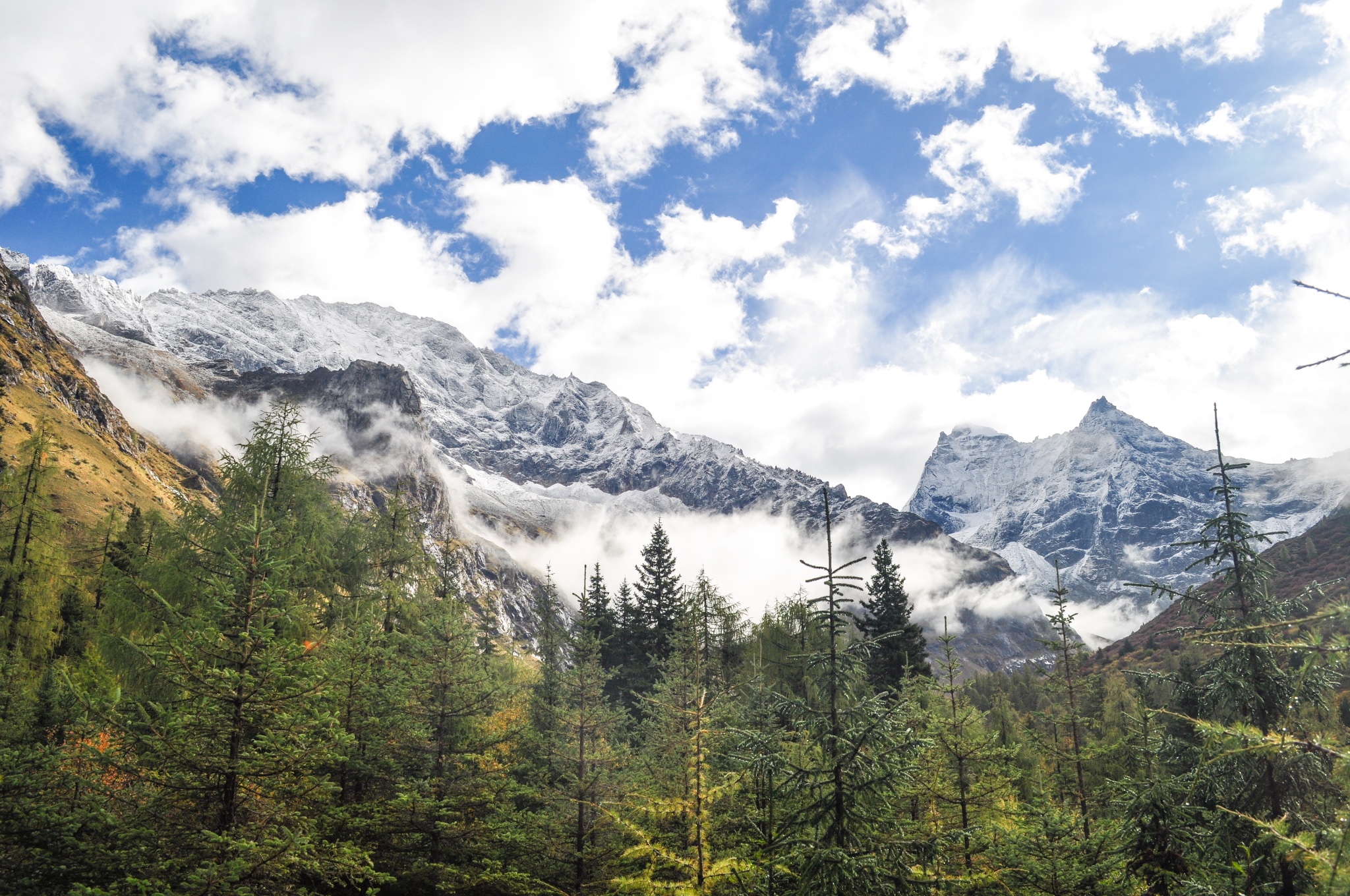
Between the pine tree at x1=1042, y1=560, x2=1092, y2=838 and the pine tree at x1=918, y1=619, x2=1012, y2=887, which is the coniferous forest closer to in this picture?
the pine tree at x1=918, y1=619, x2=1012, y2=887

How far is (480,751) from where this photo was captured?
1938cm

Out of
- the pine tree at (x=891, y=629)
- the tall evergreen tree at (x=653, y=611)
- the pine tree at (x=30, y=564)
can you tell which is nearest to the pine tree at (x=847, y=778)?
the pine tree at (x=30, y=564)

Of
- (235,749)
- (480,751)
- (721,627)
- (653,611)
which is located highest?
(653,611)

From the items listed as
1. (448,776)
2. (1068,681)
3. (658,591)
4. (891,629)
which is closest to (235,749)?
(448,776)

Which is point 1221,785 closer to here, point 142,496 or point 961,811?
point 961,811

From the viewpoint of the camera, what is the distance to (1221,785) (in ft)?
50.6

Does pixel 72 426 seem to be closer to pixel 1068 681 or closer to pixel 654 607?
pixel 654 607

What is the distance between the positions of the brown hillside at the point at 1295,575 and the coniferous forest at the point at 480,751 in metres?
101

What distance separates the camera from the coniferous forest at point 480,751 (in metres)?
10.0

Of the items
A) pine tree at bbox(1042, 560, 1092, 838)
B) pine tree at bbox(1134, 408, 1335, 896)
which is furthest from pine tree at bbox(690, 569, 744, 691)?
pine tree at bbox(1134, 408, 1335, 896)

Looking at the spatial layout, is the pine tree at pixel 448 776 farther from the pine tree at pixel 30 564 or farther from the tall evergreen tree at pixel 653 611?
the tall evergreen tree at pixel 653 611

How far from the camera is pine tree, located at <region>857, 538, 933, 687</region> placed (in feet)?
130

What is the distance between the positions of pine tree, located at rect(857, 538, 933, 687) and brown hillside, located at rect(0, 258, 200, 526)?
7351cm

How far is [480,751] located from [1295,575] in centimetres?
17346
